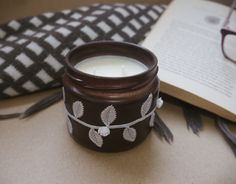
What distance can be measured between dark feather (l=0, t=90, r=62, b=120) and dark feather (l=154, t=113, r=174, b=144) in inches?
5.3

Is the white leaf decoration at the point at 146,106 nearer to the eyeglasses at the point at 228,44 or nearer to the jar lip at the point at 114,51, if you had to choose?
the jar lip at the point at 114,51

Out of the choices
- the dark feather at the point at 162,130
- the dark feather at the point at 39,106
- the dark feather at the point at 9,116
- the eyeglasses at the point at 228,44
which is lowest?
the dark feather at the point at 39,106

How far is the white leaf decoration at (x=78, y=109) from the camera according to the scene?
0.32 meters

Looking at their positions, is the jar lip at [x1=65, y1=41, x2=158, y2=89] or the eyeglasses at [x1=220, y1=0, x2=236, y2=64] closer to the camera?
the jar lip at [x1=65, y1=41, x2=158, y2=89]

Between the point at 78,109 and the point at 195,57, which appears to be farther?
the point at 195,57

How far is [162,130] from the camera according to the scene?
15.2 inches

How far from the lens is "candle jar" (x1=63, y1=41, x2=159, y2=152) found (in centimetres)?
31

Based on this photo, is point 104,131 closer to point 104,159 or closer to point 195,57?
point 104,159

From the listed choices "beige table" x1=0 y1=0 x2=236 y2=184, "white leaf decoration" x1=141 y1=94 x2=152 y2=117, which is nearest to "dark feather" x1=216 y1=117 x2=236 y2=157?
"beige table" x1=0 y1=0 x2=236 y2=184

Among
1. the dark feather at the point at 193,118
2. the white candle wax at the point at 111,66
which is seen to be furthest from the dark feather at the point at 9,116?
the dark feather at the point at 193,118

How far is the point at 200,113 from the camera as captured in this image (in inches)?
16.6

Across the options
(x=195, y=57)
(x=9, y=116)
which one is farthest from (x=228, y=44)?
(x=9, y=116)

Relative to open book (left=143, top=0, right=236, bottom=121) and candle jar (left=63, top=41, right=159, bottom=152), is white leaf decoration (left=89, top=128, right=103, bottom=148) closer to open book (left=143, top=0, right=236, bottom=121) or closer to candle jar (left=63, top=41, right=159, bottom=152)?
candle jar (left=63, top=41, right=159, bottom=152)

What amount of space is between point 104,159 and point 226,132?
15 centimetres
